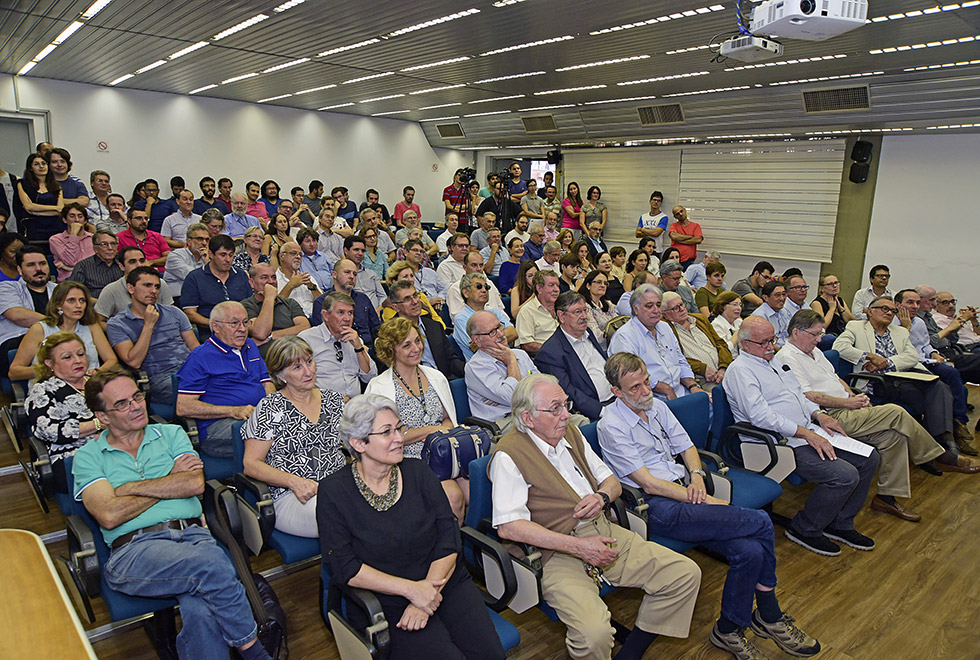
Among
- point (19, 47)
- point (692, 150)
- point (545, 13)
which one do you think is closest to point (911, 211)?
point (692, 150)

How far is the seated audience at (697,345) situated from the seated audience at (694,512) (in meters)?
1.57

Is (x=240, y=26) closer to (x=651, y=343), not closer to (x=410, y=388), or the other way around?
(x=410, y=388)

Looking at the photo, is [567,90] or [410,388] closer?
[410,388]

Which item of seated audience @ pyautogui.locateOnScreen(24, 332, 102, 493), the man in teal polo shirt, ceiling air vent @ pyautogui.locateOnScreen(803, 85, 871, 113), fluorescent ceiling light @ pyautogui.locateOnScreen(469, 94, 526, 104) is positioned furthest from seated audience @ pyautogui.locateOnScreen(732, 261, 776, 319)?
seated audience @ pyautogui.locateOnScreen(24, 332, 102, 493)

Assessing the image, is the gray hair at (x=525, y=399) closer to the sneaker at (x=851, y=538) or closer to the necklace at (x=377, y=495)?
the necklace at (x=377, y=495)

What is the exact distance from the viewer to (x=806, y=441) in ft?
11.5

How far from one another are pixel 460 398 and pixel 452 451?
0.84m

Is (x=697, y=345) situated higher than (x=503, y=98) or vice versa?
(x=503, y=98)

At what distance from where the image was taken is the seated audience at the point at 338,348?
3594 mm

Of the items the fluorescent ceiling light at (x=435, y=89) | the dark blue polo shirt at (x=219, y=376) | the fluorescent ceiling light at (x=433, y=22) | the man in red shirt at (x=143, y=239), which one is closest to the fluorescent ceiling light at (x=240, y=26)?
the fluorescent ceiling light at (x=433, y=22)

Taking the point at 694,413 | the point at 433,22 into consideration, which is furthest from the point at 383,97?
the point at 694,413

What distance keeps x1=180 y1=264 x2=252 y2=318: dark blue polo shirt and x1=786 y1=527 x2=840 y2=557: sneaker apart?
13.3 feet

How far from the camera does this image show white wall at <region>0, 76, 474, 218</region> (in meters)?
10.3

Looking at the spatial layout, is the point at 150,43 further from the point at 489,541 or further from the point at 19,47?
the point at 489,541
